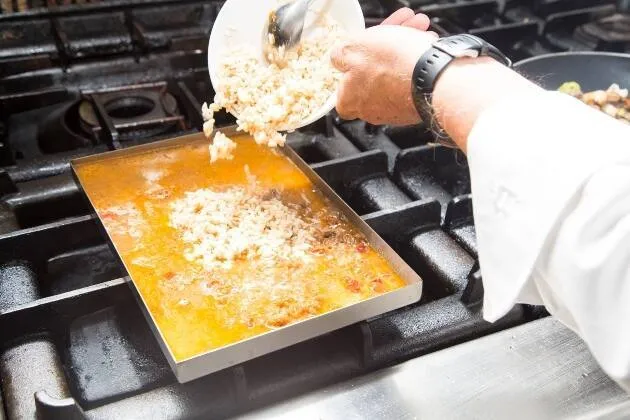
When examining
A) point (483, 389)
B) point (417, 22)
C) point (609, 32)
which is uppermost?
point (417, 22)

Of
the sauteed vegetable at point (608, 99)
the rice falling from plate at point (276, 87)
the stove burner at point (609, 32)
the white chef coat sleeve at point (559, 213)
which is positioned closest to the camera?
the white chef coat sleeve at point (559, 213)

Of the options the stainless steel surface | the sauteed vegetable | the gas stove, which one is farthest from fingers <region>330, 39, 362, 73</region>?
the sauteed vegetable

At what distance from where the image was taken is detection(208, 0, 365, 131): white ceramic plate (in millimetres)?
1114

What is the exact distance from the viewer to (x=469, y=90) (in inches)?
28.0

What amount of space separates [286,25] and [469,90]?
0.48 meters

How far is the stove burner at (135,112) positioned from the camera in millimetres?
1247

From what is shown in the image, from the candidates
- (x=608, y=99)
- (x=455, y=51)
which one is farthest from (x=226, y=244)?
(x=608, y=99)

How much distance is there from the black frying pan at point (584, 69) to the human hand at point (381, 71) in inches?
21.1

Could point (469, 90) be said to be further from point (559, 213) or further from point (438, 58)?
point (559, 213)

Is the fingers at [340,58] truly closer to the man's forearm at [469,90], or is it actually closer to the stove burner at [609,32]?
the man's forearm at [469,90]

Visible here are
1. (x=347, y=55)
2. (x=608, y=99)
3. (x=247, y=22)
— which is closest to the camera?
(x=347, y=55)

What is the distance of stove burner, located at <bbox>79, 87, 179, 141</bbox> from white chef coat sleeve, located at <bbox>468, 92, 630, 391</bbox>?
2.51 feet

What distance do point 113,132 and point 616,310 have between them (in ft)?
2.98

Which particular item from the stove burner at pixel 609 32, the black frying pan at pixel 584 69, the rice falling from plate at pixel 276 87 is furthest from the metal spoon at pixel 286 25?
the stove burner at pixel 609 32
